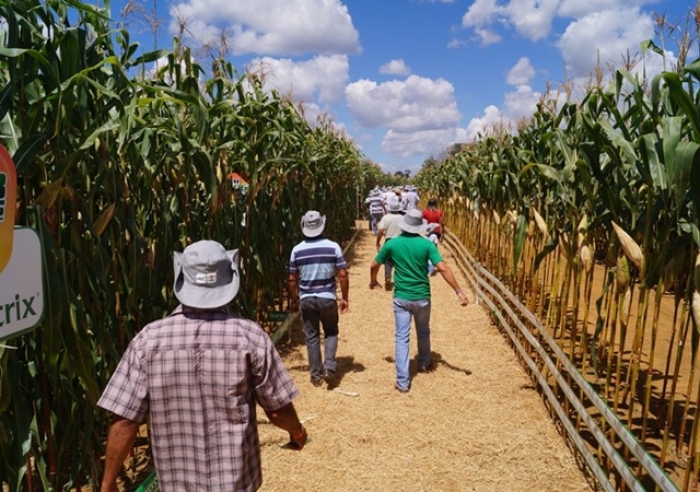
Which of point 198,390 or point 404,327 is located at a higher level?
point 198,390

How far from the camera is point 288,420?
7.10 feet

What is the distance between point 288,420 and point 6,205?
4.19 feet

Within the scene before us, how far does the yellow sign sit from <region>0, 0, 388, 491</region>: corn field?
596 mm

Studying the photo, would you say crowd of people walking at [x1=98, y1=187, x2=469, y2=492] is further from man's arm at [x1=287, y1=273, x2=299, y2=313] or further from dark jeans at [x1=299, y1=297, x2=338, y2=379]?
man's arm at [x1=287, y1=273, x2=299, y2=313]

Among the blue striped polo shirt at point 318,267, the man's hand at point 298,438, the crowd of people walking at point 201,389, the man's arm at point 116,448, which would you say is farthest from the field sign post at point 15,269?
the blue striped polo shirt at point 318,267

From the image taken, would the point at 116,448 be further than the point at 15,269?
Yes

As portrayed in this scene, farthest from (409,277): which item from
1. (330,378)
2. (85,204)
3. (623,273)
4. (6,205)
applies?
(6,205)

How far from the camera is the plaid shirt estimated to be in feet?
6.61

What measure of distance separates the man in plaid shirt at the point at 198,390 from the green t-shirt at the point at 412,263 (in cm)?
301

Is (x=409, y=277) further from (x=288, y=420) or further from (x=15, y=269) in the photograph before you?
(x=15, y=269)

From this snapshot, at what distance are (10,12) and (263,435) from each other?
3.33 metres

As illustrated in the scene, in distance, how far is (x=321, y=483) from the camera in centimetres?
369

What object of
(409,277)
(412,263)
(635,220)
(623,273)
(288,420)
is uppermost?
(635,220)

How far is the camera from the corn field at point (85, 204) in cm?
214
